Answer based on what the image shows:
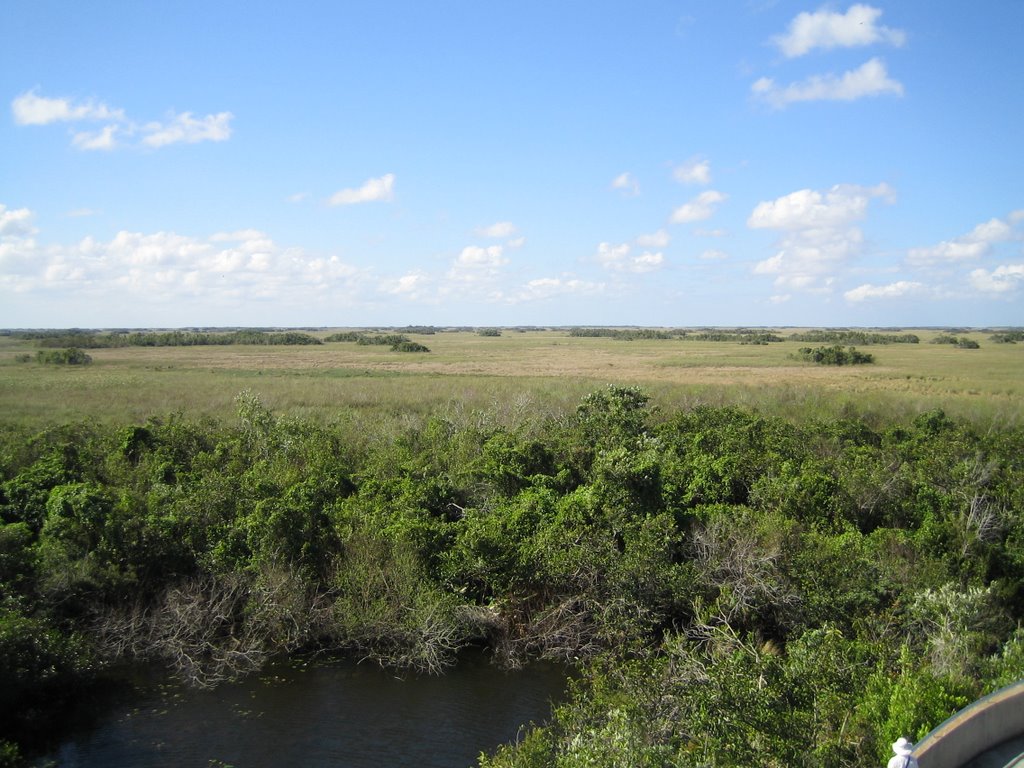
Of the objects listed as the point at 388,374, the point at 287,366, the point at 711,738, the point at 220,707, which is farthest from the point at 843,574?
the point at 287,366

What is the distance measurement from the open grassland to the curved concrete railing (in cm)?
2701

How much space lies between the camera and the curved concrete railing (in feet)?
27.4

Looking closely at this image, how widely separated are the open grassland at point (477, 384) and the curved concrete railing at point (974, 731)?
27.0 m

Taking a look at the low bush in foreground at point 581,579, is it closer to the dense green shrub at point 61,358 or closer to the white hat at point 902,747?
the white hat at point 902,747

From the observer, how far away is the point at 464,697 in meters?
16.3

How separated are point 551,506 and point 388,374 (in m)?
51.1

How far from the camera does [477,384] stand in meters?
57.6

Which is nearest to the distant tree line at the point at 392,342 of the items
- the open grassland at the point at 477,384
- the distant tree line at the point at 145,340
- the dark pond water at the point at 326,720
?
the distant tree line at the point at 145,340

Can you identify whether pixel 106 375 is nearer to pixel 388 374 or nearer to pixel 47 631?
pixel 388 374

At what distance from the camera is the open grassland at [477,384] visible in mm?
41250

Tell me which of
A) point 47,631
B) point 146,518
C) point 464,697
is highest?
point 146,518

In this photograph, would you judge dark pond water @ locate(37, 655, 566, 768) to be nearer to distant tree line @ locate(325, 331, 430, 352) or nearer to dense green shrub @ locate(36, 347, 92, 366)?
dense green shrub @ locate(36, 347, 92, 366)

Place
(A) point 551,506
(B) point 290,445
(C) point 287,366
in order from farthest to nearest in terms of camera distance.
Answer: (C) point 287,366, (B) point 290,445, (A) point 551,506

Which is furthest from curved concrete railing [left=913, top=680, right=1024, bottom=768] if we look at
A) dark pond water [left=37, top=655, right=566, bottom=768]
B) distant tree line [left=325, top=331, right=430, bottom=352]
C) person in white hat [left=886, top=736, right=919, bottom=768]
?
distant tree line [left=325, top=331, right=430, bottom=352]
